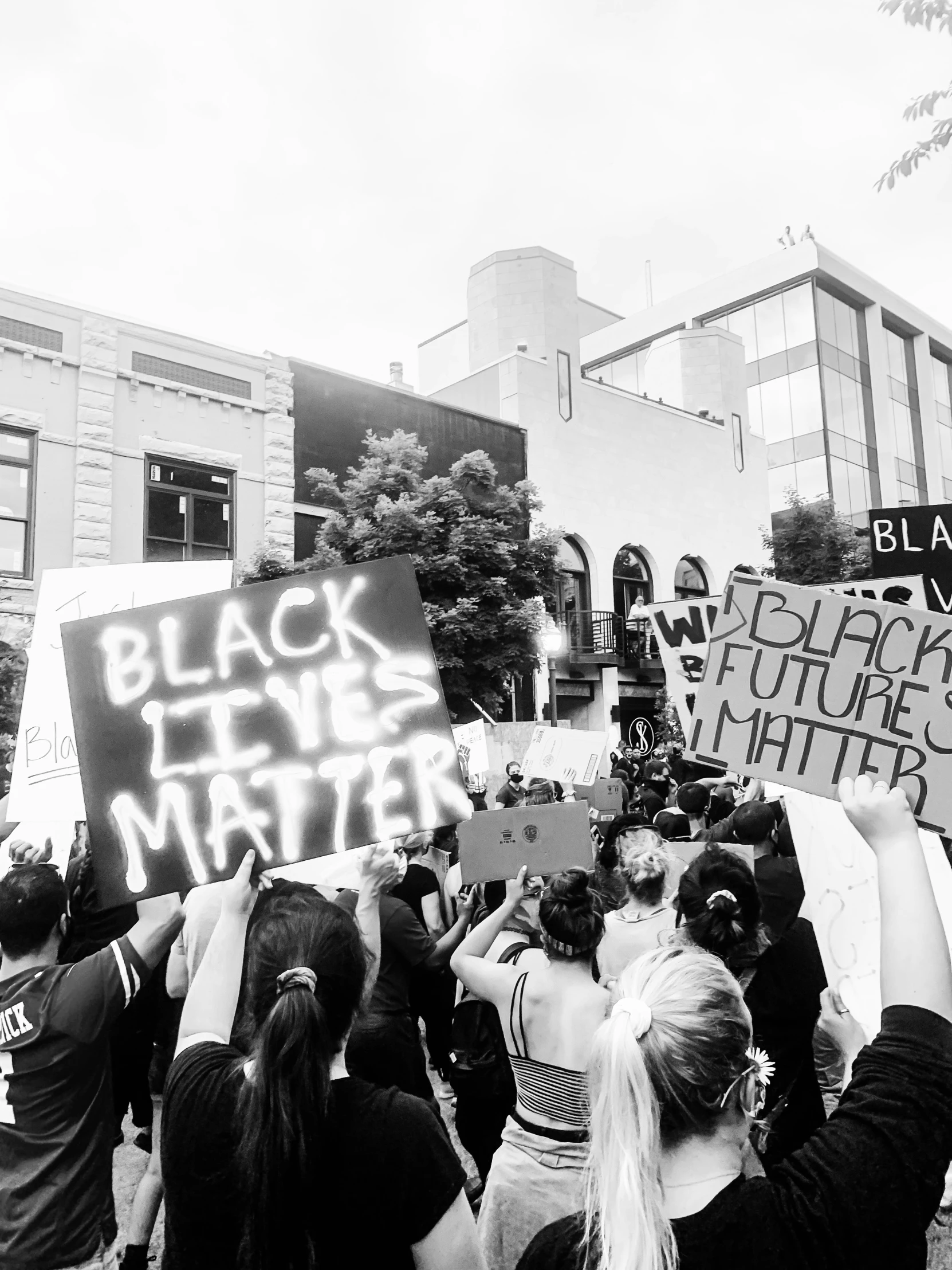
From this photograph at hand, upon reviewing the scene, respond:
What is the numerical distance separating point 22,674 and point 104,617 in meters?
10.1

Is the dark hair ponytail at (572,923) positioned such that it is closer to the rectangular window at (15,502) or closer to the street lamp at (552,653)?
the rectangular window at (15,502)

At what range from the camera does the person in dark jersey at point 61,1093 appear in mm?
2367

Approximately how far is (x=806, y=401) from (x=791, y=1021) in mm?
35248

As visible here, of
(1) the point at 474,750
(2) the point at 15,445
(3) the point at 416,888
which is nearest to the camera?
(3) the point at 416,888

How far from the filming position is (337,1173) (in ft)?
5.29

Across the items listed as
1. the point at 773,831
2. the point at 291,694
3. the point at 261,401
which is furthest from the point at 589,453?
the point at 291,694

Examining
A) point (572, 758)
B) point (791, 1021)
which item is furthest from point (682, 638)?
point (572, 758)

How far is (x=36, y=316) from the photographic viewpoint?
49.8 ft

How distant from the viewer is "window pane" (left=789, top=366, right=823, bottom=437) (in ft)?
115

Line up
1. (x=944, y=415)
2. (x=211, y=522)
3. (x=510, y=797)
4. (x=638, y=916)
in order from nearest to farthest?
(x=638, y=916)
(x=510, y=797)
(x=211, y=522)
(x=944, y=415)

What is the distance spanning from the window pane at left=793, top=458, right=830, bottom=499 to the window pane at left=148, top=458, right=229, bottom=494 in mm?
24130

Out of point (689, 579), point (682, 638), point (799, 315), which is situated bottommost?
point (682, 638)

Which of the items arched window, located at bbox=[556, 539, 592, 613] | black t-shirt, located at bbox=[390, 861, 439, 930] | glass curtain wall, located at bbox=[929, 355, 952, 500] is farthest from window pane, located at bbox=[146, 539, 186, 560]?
glass curtain wall, located at bbox=[929, 355, 952, 500]

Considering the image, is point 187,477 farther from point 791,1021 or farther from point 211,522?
point 791,1021
